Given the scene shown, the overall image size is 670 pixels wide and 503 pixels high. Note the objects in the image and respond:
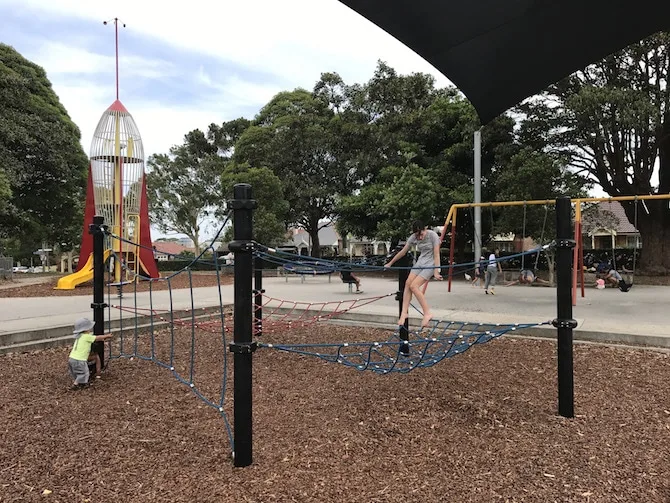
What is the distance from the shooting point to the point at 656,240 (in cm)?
1784

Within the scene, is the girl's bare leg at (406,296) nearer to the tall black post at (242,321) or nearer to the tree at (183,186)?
the tall black post at (242,321)

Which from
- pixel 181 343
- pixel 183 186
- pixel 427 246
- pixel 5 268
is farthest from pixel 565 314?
pixel 183 186

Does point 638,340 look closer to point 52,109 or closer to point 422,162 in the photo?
point 422,162

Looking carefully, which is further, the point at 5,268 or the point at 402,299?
the point at 5,268

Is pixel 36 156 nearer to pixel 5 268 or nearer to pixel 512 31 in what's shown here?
pixel 5 268

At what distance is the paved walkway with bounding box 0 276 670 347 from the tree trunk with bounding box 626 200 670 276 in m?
4.71

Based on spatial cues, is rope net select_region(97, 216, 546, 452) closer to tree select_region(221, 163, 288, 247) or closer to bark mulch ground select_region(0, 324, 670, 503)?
bark mulch ground select_region(0, 324, 670, 503)

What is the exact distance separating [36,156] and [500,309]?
21547 millimetres

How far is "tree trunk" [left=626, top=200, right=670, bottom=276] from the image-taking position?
17578 mm

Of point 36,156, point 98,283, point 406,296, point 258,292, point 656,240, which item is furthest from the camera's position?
point 36,156

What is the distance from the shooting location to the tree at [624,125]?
14195 mm

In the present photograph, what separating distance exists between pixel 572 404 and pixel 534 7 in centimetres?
323

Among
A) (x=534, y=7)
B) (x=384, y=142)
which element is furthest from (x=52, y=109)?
(x=534, y=7)

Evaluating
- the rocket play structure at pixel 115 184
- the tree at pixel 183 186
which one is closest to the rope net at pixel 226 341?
the rocket play structure at pixel 115 184
